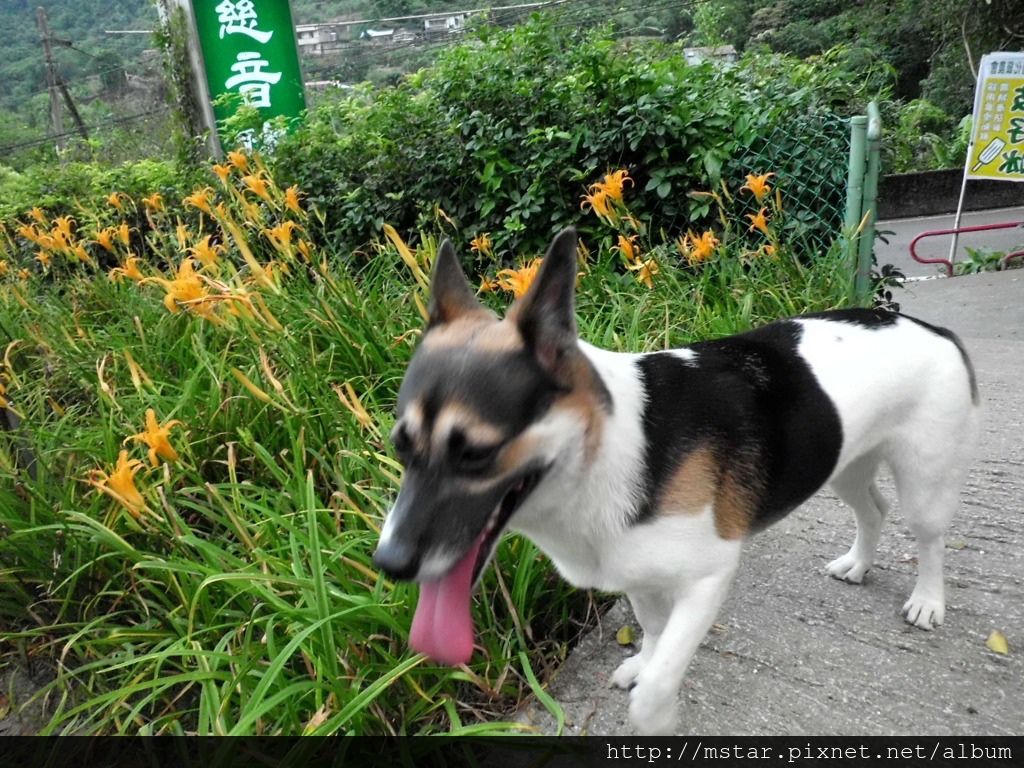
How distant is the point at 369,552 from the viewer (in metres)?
2.56

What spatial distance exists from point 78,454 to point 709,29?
25949 mm

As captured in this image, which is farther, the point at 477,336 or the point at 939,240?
the point at 939,240

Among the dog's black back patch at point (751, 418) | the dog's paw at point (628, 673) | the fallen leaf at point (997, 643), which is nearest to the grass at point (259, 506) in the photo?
the dog's paw at point (628, 673)

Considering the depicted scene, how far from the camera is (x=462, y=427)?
A: 151 cm

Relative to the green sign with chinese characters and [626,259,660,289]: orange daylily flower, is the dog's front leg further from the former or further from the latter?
the green sign with chinese characters

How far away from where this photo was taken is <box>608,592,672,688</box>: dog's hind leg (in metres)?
2.16

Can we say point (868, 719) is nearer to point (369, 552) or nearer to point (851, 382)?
point (851, 382)

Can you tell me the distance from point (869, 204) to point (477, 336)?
3732mm

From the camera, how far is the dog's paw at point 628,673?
7.48ft

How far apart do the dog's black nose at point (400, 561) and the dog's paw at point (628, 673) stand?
3.62ft

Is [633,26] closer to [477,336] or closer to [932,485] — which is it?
[932,485]

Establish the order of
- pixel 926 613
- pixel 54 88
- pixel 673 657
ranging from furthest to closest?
pixel 54 88 → pixel 926 613 → pixel 673 657

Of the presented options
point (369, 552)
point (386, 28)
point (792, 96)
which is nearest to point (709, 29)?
point (386, 28)

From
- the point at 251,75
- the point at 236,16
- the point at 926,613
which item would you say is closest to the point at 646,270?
the point at 926,613
